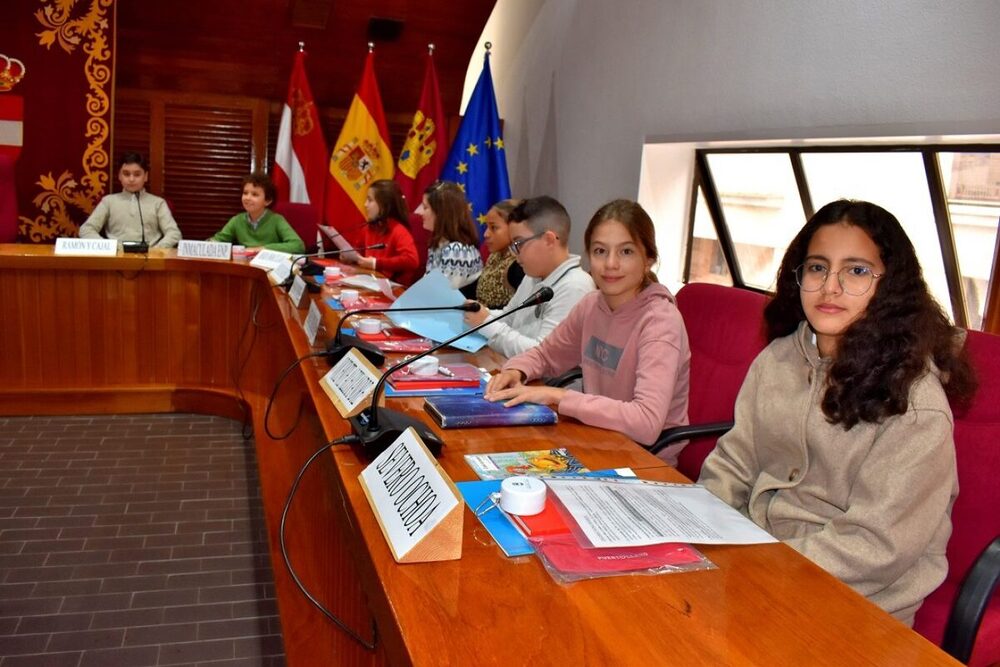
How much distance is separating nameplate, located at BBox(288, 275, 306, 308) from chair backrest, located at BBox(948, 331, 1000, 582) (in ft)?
6.48

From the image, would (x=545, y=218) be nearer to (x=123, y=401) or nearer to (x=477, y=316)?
(x=477, y=316)

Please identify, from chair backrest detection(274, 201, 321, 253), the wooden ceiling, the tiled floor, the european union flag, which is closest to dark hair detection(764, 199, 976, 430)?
the tiled floor

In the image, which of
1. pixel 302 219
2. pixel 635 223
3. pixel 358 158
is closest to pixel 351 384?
pixel 635 223

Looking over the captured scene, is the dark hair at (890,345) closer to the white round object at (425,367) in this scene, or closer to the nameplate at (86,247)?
the white round object at (425,367)

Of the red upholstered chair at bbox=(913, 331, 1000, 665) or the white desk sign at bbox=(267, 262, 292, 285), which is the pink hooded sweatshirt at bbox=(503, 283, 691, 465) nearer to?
the red upholstered chair at bbox=(913, 331, 1000, 665)

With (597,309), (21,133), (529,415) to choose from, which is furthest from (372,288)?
(21,133)

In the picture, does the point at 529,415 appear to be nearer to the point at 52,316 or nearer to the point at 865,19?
the point at 865,19

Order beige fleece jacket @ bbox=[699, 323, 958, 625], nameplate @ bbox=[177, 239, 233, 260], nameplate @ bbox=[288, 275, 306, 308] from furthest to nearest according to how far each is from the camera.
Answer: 1. nameplate @ bbox=[177, 239, 233, 260]
2. nameplate @ bbox=[288, 275, 306, 308]
3. beige fleece jacket @ bbox=[699, 323, 958, 625]

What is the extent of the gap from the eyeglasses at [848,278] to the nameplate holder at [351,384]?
A: 2.43 feet

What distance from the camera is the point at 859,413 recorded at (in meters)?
1.17

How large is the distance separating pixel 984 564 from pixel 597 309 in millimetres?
1017

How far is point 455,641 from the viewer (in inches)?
29.8

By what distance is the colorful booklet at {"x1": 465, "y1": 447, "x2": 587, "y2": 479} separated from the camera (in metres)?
1.19

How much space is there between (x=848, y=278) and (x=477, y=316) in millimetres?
1130
